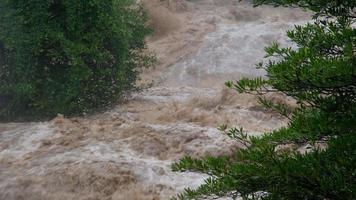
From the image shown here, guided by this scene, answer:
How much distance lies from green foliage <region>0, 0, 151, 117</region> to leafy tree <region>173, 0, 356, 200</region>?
10.6 m

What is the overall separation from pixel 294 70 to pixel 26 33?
11890 millimetres

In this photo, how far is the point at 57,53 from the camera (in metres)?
14.2

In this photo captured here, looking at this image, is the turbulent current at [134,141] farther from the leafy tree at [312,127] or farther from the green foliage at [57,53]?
the leafy tree at [312,127]

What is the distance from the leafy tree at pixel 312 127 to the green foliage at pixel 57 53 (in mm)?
10592

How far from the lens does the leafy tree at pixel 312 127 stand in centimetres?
359

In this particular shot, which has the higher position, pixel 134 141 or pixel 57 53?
pixel 57 53

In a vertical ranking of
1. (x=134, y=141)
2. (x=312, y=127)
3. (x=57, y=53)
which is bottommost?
(x=134, y=141)

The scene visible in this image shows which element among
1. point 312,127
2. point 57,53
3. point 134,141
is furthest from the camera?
point 57,53

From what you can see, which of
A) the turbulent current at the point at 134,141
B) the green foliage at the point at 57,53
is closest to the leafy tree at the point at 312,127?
the turbulent current at the point at 134,141

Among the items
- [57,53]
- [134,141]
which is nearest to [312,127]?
[134,141]

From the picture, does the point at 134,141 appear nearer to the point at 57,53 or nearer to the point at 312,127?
the point at 57,53

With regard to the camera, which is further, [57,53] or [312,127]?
[57,53]

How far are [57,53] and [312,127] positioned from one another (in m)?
11.4

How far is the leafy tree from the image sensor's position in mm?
3590
